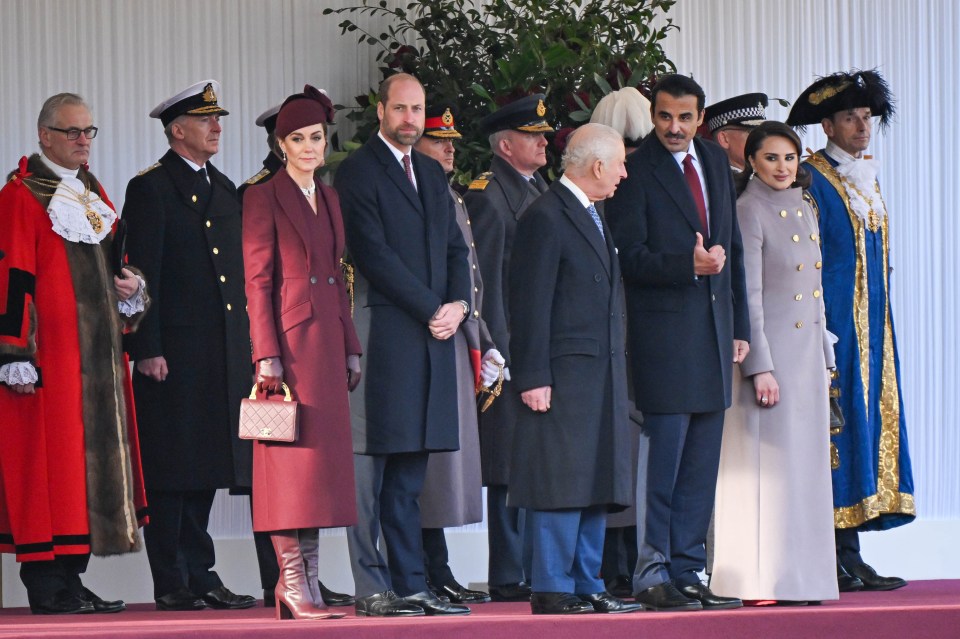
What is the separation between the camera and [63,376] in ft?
18.1

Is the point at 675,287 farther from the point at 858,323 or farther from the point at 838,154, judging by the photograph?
the point at 838,154

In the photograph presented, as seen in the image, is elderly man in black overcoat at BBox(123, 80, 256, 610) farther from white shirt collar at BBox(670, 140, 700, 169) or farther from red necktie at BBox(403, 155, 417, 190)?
white shirt collar at BBox(670, 140, 700, 169)

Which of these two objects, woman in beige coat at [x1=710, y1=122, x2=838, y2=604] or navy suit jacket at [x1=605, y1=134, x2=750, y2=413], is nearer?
navy suit jacket at [x1=605, y1=134, x2=750, y2=413]

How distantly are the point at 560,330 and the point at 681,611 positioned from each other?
86 cm

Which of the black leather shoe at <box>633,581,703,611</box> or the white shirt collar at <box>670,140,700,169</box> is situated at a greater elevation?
the white shirt collar at <box>670,140,700,169</box>

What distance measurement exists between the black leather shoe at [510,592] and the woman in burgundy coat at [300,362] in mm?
1156

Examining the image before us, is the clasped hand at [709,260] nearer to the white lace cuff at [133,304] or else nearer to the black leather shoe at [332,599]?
the black leather shoe at [332,599]

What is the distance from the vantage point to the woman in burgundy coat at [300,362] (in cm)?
468

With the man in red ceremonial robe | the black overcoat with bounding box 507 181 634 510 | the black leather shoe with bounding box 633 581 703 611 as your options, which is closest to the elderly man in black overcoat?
the man in red ceremonial robe

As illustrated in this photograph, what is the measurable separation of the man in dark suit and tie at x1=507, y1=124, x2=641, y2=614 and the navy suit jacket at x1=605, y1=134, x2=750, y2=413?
164mm

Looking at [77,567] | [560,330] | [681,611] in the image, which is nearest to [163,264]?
[77,567]

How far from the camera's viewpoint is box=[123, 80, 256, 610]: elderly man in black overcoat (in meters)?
5.68

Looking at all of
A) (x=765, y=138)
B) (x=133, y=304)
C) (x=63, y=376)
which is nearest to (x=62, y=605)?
(x=63, y=376)

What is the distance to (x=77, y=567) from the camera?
18.2ft
